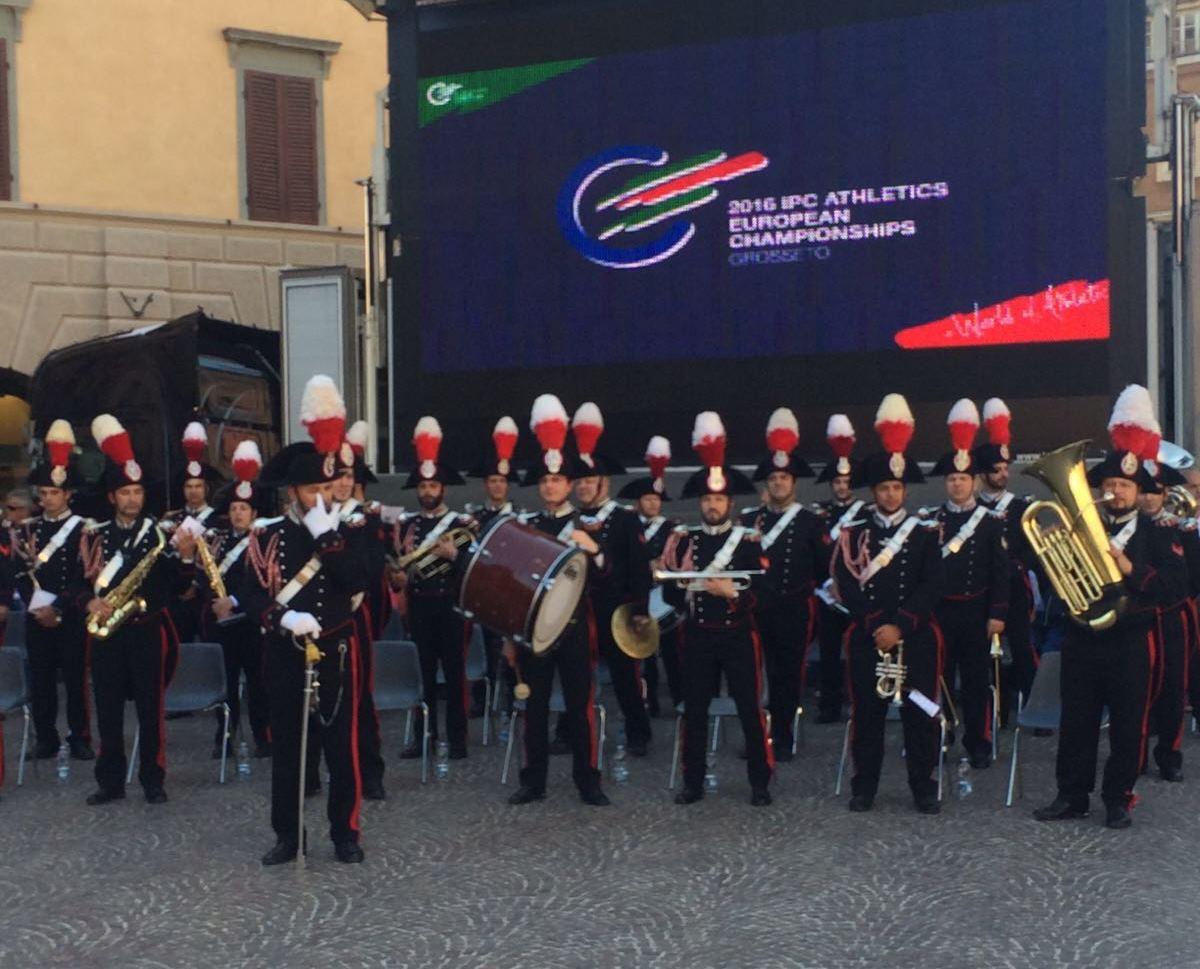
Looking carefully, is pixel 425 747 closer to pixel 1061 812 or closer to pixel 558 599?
pixel 558 599

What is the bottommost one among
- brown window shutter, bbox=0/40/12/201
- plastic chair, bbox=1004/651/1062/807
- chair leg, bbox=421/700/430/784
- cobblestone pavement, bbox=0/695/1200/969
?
cobblestone pavement, bbox=0/695/1200/969

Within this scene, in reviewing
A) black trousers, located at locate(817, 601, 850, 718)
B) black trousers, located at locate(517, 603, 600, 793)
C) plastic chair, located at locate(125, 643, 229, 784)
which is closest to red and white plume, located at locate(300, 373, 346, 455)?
black trousers, located at locate(517, 603, 600, 793)

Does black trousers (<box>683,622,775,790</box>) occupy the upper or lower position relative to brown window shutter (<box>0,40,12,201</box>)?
lower

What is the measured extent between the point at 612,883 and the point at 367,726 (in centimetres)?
230

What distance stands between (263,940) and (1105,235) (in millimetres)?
6831

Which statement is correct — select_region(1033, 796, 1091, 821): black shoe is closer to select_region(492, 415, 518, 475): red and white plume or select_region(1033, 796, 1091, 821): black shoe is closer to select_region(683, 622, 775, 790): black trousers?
select_region(683, 622, 775, 790): black trousers

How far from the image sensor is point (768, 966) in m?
5.36

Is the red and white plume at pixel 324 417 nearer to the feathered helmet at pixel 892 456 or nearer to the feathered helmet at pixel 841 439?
the feathered helmet at pixel 892 456

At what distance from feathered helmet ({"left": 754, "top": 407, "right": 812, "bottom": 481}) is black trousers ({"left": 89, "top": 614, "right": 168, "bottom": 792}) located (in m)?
3.76

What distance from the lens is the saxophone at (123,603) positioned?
26.8ft

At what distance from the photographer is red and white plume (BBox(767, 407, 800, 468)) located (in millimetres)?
10000

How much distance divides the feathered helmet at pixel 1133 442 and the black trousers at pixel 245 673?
471 centimetres

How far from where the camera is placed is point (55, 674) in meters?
9.86

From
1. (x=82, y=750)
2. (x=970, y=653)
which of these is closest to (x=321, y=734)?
(x=82, y=750)
